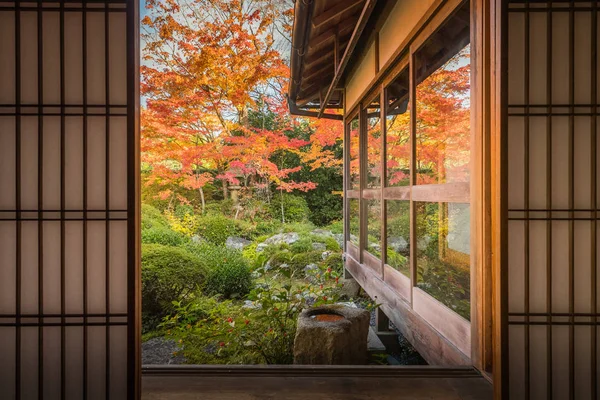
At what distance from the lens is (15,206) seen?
7.63 feet

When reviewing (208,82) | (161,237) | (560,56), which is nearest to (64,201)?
(560,56)

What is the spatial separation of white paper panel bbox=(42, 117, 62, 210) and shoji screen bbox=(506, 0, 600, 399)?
2.76 meters

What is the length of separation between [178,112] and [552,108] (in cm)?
962

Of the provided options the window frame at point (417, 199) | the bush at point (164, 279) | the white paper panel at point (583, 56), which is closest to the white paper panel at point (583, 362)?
the window frame at point (417, 199)

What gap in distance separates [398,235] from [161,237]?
6.41 meters

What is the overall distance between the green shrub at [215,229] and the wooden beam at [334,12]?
25.7 ft

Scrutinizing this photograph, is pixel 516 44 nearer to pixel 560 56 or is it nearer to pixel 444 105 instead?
pixel 560 56

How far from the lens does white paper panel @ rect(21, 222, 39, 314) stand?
7.59 ft

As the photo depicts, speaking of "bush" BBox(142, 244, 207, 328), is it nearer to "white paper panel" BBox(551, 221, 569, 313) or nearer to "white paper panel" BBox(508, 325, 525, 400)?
"white paper panel" BBox(508, 325, 525, 400)

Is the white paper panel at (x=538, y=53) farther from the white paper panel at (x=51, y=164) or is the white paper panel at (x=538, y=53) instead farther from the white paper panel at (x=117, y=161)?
the white paper panel at (x=51, y=164)

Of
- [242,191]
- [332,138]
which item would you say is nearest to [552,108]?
[332,138]

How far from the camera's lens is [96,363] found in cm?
231

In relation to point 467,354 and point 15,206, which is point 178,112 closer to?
point 15,206

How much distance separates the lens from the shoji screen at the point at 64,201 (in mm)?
2299
